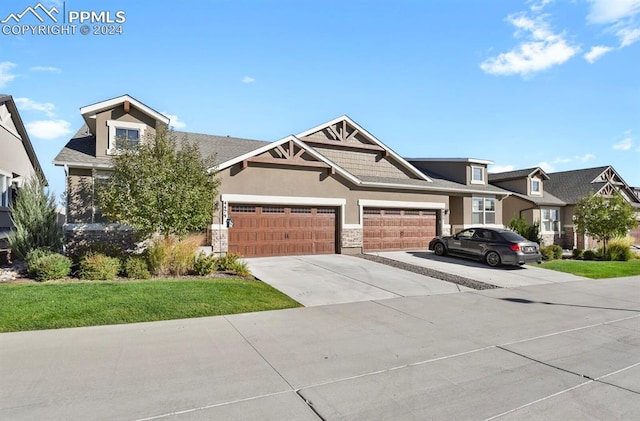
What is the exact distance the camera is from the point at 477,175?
76.5 ft

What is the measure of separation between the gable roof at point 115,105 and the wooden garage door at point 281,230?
4595 millimetres

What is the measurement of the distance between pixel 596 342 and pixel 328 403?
5121 mm

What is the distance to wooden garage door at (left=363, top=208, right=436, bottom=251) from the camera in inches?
730

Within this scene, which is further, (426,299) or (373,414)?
(426,299)

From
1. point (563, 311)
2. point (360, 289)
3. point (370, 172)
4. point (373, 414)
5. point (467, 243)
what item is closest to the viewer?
point (373, 414)

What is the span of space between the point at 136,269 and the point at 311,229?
8177 millimetres

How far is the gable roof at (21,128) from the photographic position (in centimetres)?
1531

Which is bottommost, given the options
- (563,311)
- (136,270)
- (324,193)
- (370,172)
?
(563,311)

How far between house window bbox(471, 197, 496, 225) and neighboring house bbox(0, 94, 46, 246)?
21120mm

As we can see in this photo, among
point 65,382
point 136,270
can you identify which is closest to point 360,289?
point 136,270

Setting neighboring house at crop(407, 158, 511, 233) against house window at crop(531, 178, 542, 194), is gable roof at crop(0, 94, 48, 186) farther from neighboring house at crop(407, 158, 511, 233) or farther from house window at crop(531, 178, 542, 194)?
house window at crop(531, 178, 542, 194)

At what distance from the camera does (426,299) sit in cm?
934

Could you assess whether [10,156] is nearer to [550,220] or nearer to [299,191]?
[299,191]

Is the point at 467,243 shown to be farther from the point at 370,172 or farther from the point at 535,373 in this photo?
the point at 535,373
